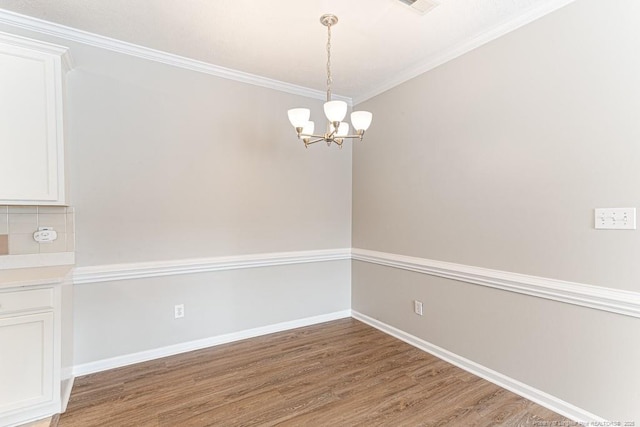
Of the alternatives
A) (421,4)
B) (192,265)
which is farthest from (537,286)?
(192,265)

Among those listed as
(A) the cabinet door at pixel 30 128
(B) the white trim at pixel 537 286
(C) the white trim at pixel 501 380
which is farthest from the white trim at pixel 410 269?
(C) the white trim at pixel 501 380

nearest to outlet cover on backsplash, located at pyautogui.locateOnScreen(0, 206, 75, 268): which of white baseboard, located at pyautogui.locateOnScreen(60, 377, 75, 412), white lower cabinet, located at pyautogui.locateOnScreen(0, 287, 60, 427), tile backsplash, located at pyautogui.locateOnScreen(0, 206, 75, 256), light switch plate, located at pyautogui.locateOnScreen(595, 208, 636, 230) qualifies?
tile backsplash, located at pyautogui.locateOnScreen(0, 206, 75, 256)

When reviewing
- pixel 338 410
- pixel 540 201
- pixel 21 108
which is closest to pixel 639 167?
pixel 540 201

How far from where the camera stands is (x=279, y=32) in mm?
2412

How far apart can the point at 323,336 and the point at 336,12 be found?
289cm

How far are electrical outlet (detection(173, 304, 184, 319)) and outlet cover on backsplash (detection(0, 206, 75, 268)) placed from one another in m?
0.89

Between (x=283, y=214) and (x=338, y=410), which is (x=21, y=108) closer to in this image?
(x=283, y=214)

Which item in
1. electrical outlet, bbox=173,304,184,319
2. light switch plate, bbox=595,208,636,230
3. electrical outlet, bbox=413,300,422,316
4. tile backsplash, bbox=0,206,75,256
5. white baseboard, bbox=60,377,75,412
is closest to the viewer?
light switch plate, bbox=595,208,636,230

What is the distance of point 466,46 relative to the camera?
254 centimetres

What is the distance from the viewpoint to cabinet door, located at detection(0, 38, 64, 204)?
2.02 metres

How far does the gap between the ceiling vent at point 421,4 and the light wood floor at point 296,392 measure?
2666 mm

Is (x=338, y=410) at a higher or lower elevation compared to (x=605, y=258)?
lower

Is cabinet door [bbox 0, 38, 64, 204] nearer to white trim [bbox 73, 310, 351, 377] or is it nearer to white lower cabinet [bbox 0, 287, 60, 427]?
white lower cabinet [bbox 0, 287, 60, 427]

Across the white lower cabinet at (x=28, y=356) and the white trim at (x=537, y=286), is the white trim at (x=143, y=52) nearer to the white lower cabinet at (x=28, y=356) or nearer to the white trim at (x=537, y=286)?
the white lower cabinet at (x=28, y=356)
